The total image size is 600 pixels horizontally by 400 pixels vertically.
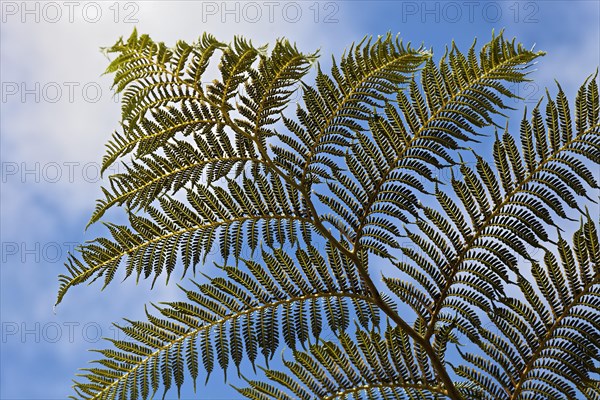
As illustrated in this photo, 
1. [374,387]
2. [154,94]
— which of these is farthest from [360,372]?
[154,94]

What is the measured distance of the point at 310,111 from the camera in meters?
2.75

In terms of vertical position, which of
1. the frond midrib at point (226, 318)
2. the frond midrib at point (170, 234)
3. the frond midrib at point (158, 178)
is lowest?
the frond midrib at point (226, 318)

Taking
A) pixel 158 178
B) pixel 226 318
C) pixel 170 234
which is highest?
pixel 158 178

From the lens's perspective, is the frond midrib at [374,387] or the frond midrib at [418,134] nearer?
the frond midrib at [374,387]

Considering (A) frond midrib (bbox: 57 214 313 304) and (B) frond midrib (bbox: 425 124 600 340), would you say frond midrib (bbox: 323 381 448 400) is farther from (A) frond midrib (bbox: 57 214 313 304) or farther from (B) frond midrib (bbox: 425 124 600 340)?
(A) frond midrib (bbox: 57 214 313 304)

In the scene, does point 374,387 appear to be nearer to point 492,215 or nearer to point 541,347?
point 541,347

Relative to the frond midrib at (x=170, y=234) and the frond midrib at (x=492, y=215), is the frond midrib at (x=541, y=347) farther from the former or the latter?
the frond midrib at (x=170, y=234)

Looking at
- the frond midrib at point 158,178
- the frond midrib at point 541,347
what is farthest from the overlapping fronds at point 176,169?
the frond midrib at point 541,347

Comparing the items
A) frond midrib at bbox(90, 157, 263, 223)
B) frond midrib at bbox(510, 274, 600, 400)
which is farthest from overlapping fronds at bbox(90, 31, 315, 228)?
frond midrib at bbox(510, 274, 600, 400)

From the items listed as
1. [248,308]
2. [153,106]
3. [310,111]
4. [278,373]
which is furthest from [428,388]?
[153,106]

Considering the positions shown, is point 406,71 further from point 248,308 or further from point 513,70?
point 248,308

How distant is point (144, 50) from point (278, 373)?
1.35 m

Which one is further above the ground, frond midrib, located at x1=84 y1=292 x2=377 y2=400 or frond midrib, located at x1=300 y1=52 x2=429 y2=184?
frond midrib, located at x1=300 y1=52 x2=429 y2=184

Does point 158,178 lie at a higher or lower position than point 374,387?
higher
